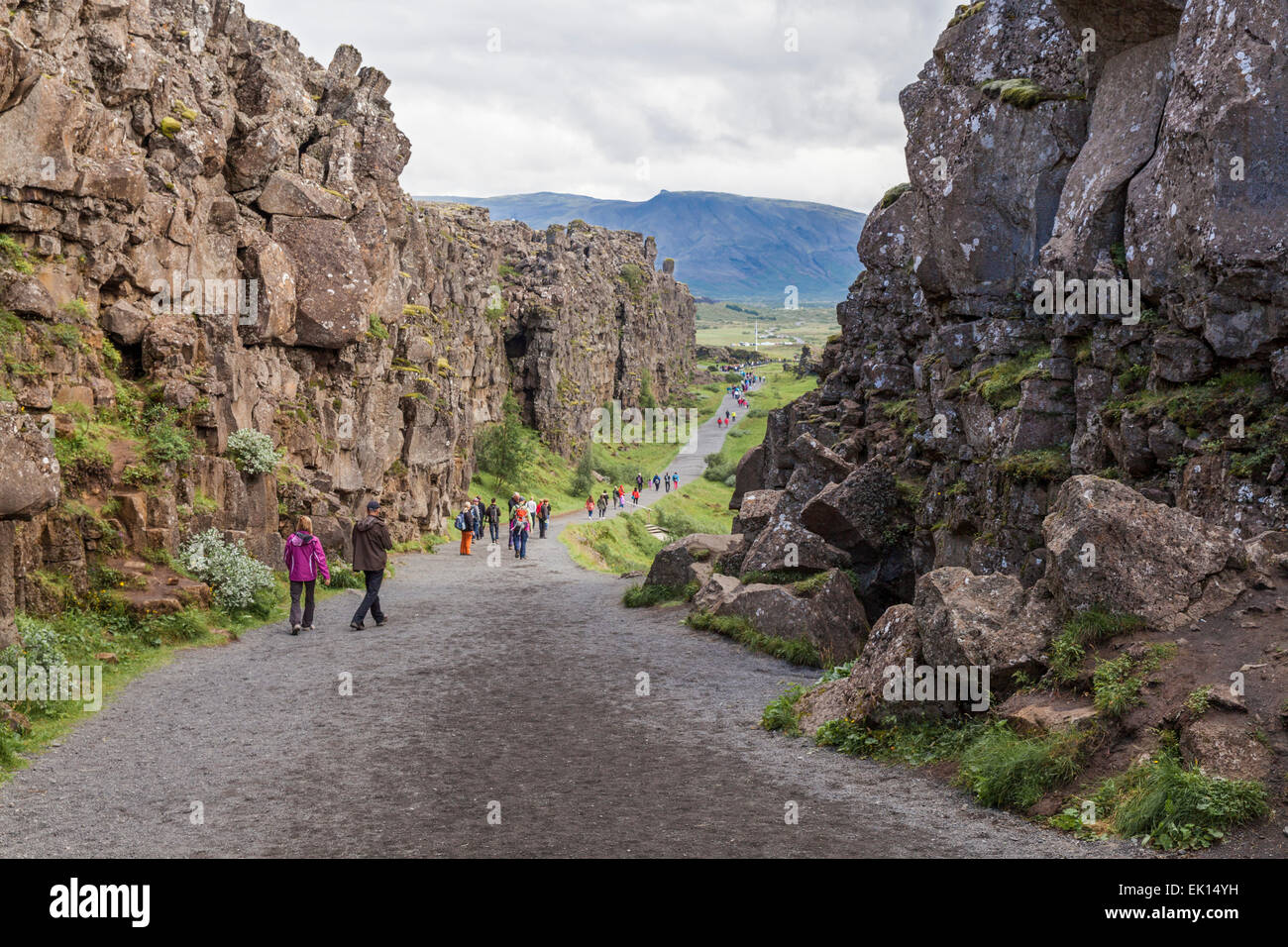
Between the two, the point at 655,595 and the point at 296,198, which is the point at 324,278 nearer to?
the point at 296,198

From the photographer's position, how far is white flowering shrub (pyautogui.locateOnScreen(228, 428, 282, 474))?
2622 cm

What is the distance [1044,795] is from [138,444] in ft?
67.6

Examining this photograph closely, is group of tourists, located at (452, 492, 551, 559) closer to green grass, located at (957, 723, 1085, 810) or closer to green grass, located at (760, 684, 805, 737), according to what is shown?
green grass, located at (760, 684, 805, 737)

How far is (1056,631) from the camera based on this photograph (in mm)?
11734

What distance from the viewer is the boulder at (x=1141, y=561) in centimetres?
1107

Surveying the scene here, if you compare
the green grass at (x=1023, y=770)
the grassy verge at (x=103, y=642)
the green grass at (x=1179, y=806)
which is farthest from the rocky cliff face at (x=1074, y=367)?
the grassy verge at (x=103, y=642)

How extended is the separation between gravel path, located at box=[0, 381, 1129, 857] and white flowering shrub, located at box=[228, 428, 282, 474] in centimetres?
810

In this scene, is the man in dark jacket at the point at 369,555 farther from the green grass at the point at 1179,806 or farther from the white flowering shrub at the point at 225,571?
the green grass at the point at 1179,806

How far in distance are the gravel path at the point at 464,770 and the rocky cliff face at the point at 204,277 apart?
429cm

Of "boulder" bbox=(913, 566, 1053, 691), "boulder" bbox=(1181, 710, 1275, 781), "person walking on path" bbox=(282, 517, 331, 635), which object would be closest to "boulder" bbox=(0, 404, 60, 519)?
"person walking on path" bbox=(282, 517, 331, 635)

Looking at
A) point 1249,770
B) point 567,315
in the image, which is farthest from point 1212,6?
point 567,315

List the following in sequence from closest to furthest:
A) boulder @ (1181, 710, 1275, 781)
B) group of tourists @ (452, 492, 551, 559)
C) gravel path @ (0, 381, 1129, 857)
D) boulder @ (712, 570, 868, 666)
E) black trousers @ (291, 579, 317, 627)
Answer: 1. boulder @ (1181, 710, 1275, 781)
2. gravel path @ (0, 381, 1129, 857)
3. boulder @ (712, 570, 868, 666)
4. black trousers @ (291, 579, 317, 627)
5. group of tourists @ (452, 492, 551, 559)

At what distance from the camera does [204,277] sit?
28078 millimetres

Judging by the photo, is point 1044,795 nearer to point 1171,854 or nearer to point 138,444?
point 1171,854
